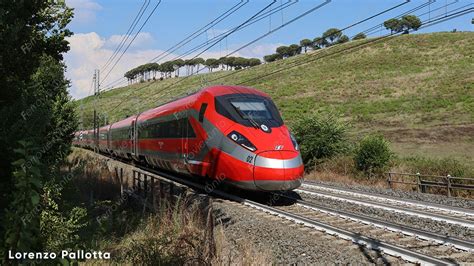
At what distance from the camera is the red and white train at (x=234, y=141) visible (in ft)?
38.7

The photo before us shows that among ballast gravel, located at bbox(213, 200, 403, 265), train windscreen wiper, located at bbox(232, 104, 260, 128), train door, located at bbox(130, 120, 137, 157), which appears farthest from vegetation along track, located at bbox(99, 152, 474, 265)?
train door, located at bbox(130, 120, 137, 157)

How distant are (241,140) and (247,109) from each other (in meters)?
1.37

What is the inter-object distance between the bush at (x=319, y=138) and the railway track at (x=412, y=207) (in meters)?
9.40

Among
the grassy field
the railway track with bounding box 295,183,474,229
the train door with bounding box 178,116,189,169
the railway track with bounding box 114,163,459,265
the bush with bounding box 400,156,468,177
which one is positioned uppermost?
the grassy field

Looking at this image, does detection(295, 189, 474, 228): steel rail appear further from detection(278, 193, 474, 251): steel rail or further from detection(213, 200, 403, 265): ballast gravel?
detection(213, 200, 403, 265): ballast gravel

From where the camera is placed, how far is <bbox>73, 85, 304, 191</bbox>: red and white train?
38.7 ft

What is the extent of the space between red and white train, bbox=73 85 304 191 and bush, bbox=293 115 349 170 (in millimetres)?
11293

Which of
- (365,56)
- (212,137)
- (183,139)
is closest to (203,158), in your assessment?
(212,137)

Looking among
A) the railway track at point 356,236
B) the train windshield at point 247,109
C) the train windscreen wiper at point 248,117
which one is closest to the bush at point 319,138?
the train windshield at point 247,109

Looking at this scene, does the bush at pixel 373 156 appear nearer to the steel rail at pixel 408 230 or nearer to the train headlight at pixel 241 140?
the steel rail at pixel 408 230

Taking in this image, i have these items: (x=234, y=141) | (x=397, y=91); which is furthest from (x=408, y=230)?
(x=397, y=91)

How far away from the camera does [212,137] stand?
13.0 m

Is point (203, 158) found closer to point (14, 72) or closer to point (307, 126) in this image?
point (14, 72)

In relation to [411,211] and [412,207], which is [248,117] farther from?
[412,207]
